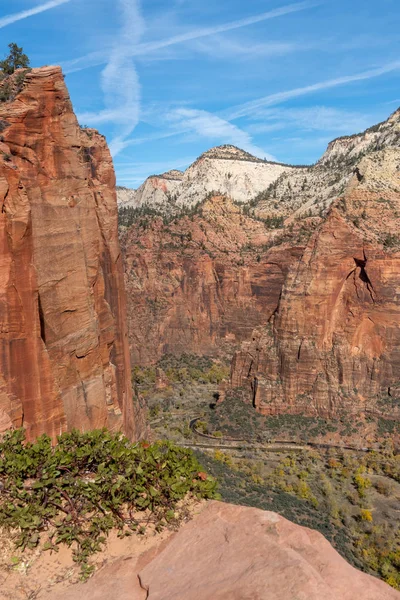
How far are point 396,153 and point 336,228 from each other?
185 ft

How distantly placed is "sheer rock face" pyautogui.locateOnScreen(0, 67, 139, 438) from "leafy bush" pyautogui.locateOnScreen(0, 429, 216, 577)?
430 cm

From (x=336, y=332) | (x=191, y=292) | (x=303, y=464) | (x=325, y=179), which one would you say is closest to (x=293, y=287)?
(x=336, y=332)

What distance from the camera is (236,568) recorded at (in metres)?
8.53

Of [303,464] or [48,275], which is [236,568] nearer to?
[48,275]

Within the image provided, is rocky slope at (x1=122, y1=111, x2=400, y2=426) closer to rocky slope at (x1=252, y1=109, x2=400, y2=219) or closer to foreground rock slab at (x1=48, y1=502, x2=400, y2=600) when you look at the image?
rocky slope at (x1=252, y1=109, x2=400, y2=219)

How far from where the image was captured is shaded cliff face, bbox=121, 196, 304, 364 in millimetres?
91562

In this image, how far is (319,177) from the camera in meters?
140

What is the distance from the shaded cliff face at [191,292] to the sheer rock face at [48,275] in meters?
64.8

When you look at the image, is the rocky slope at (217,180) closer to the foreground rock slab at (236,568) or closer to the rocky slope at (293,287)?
the rocky slope at (293,287)

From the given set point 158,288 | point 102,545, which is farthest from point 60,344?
point 158,288

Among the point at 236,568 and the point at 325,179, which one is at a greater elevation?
the point at 325,179

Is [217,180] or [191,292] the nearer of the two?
[191,292]

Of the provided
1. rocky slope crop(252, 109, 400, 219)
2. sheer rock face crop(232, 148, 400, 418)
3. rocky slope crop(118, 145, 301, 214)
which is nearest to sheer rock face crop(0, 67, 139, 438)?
sheer rock face crop(232, 148, 400, 418)

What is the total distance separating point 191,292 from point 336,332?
3834 centimetres
